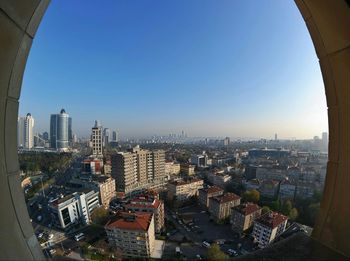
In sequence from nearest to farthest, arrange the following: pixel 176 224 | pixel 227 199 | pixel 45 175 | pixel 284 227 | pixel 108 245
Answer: pixel 108 245 → pixel 284 227 → pixel 176 224 → pixel 227 199 → pixel 45 175

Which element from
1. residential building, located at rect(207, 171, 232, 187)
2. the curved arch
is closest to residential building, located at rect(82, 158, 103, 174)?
residential building, located at rect(207, 171, 232, 187)

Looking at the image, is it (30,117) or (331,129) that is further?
(30,117)

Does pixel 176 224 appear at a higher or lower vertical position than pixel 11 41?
lower

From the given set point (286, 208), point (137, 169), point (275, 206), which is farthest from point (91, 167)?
point (286, 208)

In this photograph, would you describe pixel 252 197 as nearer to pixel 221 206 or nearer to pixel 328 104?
pixel 221 206

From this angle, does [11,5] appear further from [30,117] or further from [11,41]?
[30,117]

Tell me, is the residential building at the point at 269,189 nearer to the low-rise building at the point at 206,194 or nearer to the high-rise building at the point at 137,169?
the low-rise building at the point at 206,194

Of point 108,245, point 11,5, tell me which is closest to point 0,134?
point 11,5

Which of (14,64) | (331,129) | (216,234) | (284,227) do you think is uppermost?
(14,64)
